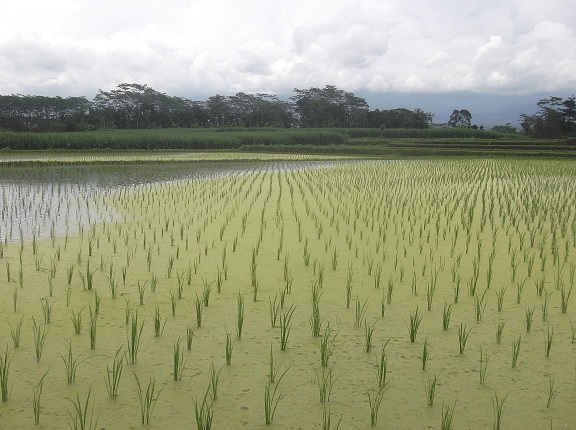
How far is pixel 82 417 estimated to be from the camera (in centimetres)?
218

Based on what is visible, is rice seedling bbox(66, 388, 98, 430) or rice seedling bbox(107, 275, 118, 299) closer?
rice seedling bbox(66, 388, 98, 430)

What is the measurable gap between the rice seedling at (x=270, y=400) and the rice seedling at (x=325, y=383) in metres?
0.19

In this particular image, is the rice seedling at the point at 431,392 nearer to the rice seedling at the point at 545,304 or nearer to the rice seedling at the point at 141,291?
the rice seedling at the point at 545,304

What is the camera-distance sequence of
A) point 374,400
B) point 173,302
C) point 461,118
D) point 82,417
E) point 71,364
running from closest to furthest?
1. point 82,417
2. point 374,400
3. point 71,364
4. point 173,302
5. point 461,118

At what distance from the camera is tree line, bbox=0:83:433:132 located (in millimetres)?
50125

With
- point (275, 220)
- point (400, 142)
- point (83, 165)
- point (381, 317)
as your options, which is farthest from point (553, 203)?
point (400, 142)

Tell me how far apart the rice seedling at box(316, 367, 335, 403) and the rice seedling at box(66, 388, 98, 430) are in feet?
3.17

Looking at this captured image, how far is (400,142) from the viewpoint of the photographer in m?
32.0

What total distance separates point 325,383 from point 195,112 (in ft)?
182

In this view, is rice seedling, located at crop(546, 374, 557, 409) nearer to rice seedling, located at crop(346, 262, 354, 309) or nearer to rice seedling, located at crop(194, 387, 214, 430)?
rice seedling, located at crop(346, 262, 354, 309)

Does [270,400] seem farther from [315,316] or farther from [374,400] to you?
[315,316]

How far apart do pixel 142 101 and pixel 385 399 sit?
186ft

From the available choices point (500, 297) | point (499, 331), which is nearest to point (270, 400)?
point (499, 331)

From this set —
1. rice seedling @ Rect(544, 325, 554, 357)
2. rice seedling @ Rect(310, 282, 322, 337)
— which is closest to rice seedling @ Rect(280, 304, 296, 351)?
rice seedling @ Rect(310, 282, 322, 337)
